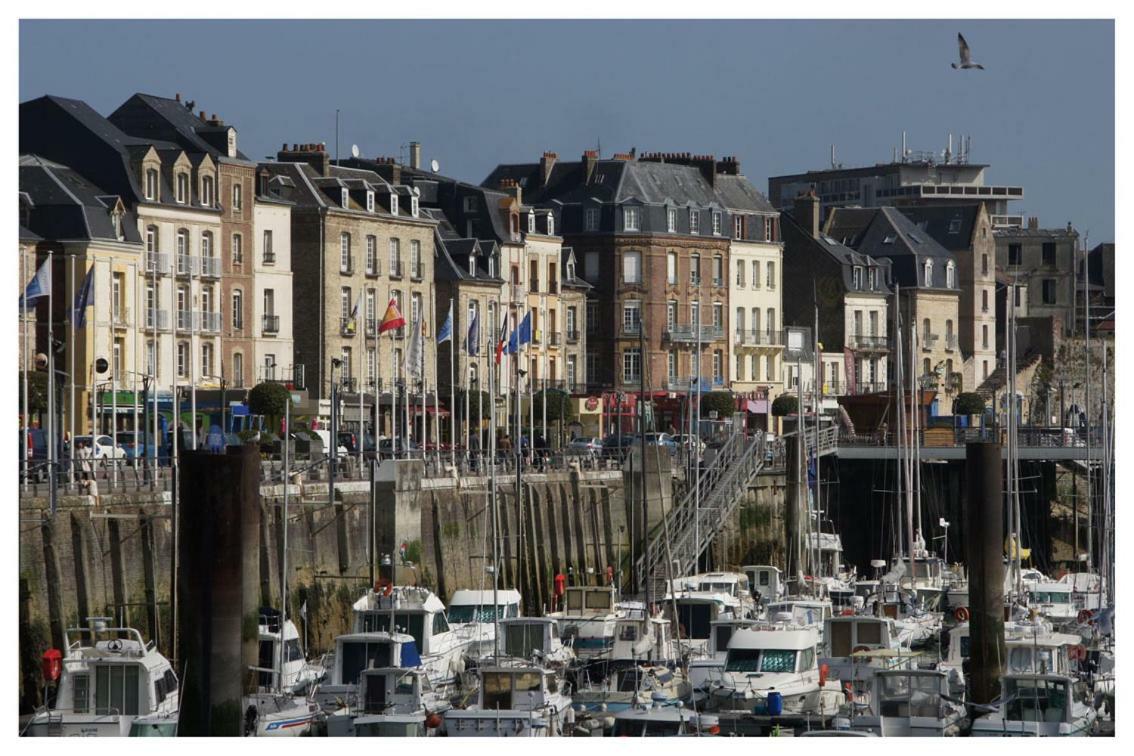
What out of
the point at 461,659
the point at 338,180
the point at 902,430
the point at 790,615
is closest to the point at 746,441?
the point at 902,430

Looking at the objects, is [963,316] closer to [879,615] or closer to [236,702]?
[879,615]

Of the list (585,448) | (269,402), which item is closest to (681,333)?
(585,448)

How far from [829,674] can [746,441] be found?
30.3 m

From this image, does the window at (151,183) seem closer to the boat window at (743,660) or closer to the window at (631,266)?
the window at (631,266)

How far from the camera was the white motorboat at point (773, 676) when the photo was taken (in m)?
40.8

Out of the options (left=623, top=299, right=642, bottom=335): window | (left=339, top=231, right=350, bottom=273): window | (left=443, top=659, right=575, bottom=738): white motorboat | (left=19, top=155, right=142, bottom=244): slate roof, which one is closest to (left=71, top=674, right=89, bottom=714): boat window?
(left=443, top=659, right=575, bottom=738): white motorboat

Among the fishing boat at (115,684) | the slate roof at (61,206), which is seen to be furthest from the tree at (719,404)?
the fishing boat at (115,684)

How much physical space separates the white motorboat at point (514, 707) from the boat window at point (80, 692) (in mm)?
4806

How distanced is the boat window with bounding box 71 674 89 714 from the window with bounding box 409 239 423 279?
171 ft

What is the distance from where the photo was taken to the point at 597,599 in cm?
4966

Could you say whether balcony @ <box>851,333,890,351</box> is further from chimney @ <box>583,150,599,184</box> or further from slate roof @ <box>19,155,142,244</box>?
slate roof @ <box>19,155,142,244</box>

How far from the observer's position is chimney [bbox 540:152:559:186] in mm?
103812

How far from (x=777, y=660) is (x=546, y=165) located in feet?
207

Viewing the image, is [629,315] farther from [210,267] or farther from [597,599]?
[597,599]
